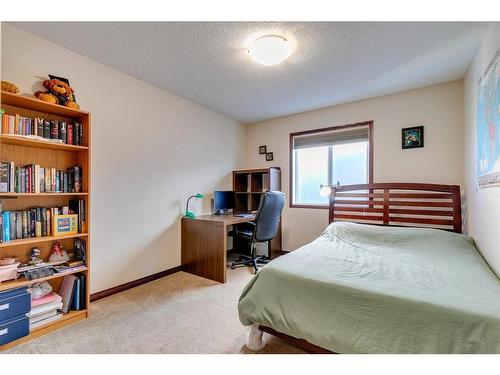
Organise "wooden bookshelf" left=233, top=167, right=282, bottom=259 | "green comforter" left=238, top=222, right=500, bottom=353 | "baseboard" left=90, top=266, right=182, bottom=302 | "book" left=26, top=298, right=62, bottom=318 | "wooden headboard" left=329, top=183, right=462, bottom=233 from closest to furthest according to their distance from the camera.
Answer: "green comforter" left=238, top=222, right=500, bottom=353 < "book" left=26, top=298, right=62, bottom=318 < "baseboard" left=90, top=266, right=182, bottom=302 < "wooden headboard" left=329, top=183, right=462, bottom=233 < "wooden bookshelf" left=233, top=167, right=282, bottom=259

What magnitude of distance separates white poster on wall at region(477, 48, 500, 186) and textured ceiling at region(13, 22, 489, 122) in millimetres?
439

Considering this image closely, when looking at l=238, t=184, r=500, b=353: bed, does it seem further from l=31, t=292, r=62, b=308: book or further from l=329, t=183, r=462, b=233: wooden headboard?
l=31, t=292, r=62, b=308: book

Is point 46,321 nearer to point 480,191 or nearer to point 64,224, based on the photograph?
point 64,224

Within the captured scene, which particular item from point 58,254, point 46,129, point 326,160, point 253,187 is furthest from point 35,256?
point 326,160

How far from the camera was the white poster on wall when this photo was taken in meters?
1.48

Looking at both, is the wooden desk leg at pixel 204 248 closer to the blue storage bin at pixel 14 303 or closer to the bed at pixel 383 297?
the bed at pixel 383 297

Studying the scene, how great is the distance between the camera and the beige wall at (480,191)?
1564mm

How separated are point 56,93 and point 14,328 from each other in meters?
1.72

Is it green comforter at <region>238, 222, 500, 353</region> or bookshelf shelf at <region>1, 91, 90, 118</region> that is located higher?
bookshelf shelf at <region>1, 91, 90, 118</region>

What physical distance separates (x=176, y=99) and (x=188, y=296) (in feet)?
7.90

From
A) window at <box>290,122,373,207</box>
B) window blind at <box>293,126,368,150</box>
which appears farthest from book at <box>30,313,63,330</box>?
window blind at <box>293,126,368,150</box>

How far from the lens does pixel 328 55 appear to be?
82.9 inches
